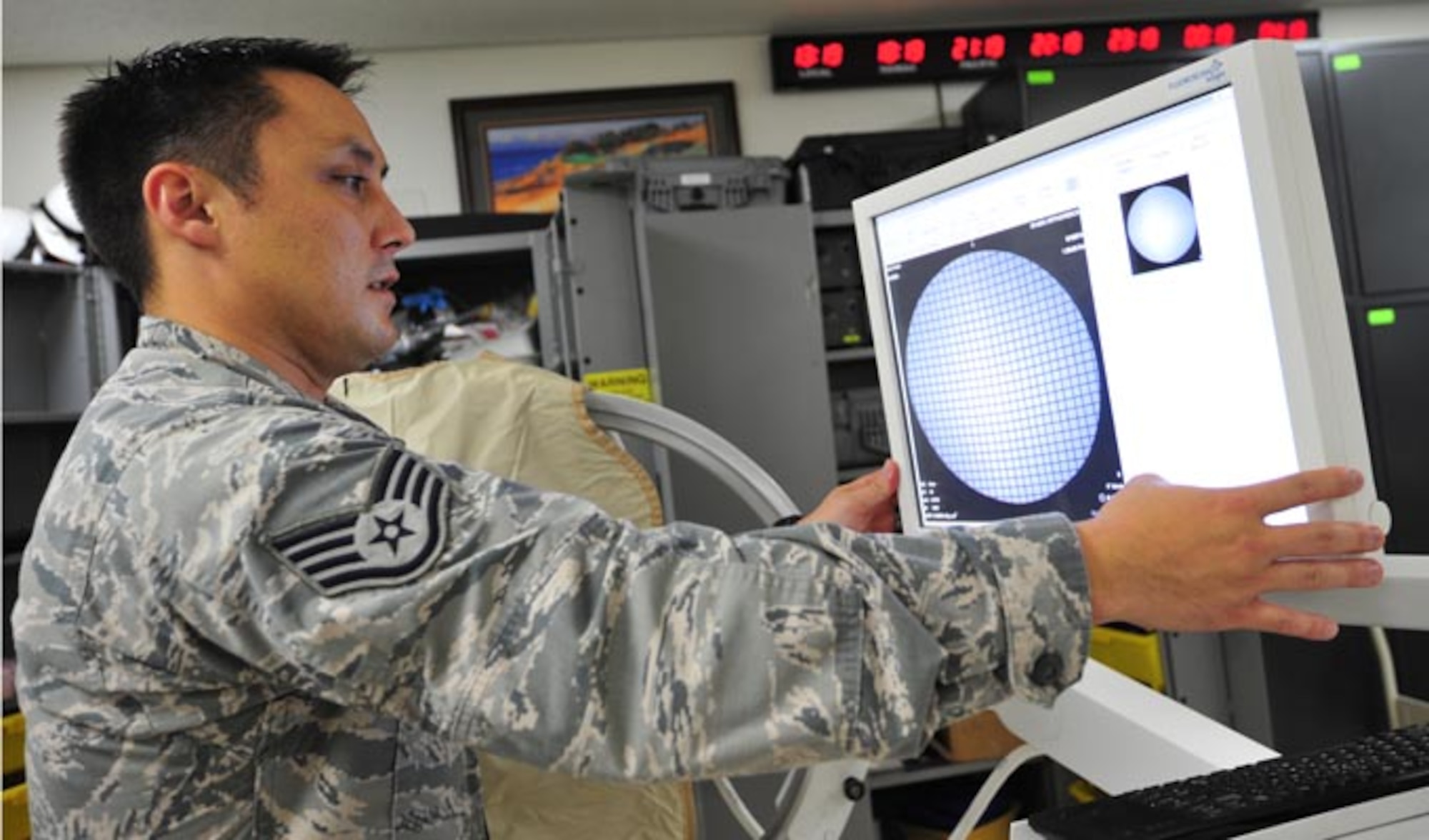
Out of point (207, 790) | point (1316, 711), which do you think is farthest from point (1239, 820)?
point (1316, 711)

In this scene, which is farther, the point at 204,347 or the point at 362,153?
the point at 362,153

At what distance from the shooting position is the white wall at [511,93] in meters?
3.39

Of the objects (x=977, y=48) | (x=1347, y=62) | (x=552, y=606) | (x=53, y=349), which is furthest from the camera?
(x=977, y=48)

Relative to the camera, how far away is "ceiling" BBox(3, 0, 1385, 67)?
3.05 meters

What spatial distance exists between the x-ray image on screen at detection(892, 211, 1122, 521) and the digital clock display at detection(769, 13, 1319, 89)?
2790 millimetres

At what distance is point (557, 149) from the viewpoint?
3559 mm

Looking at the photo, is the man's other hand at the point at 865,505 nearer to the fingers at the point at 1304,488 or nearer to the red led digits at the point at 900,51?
the fingers at the point at 1304,488

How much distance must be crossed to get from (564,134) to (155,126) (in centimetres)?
262

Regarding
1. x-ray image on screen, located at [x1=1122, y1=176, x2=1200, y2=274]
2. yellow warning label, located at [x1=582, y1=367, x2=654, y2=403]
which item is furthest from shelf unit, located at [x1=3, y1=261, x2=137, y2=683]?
x-ray image on screen, located at [x1=1122, y1=176, x2=1200, y2=274]

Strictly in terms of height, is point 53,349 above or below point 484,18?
below

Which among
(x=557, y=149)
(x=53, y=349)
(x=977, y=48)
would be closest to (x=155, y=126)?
(x=53, y=349)

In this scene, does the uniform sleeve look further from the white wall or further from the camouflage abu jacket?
the white wall

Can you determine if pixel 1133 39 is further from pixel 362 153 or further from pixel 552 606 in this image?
pixel 552 606

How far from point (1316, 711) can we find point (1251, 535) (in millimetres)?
2646
